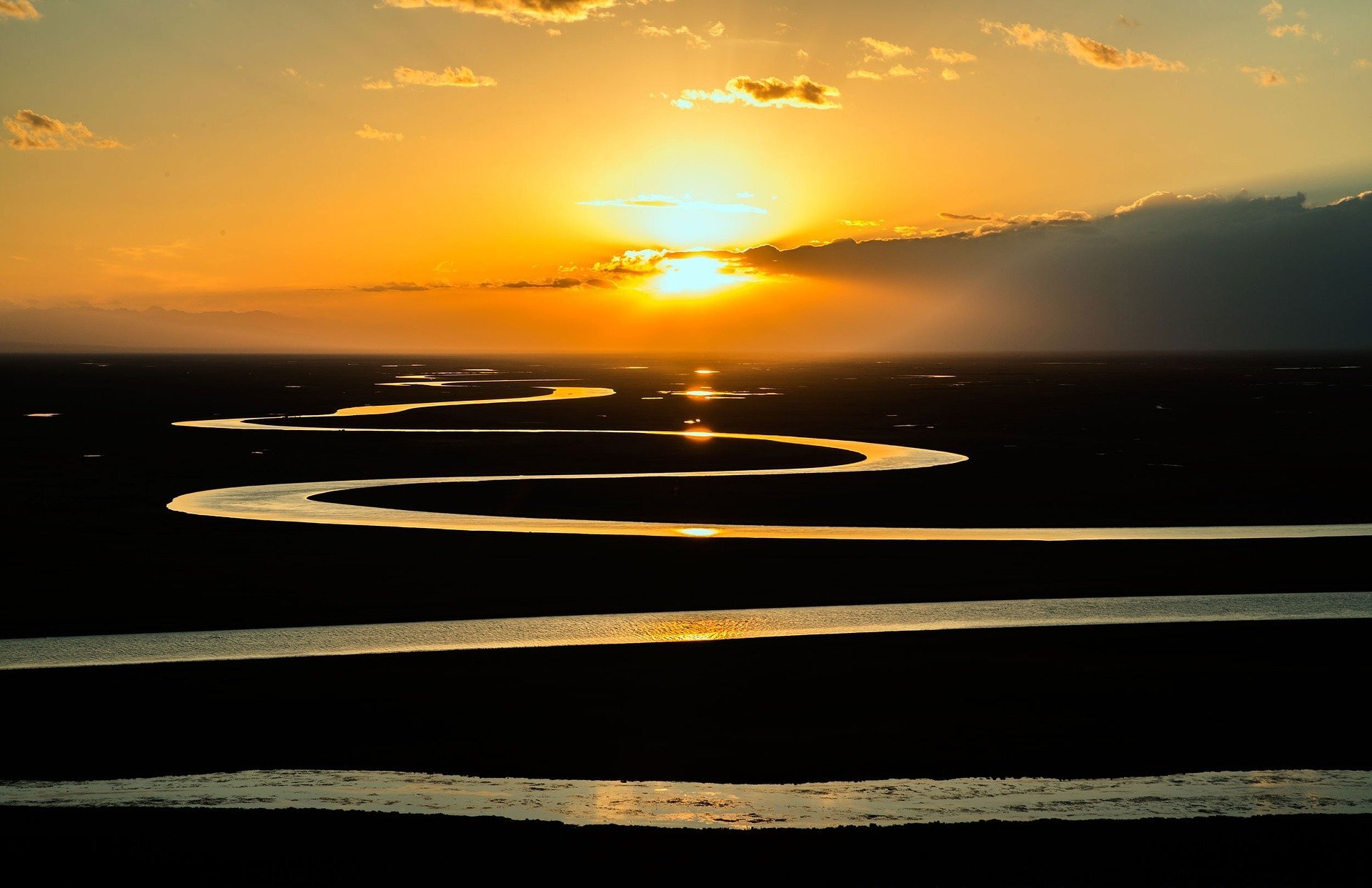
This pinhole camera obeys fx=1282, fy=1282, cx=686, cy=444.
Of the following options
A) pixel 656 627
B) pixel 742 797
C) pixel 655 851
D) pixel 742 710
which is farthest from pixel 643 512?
pixel 655 851

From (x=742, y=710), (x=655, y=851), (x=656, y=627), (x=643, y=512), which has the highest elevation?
(x=655, y=851)

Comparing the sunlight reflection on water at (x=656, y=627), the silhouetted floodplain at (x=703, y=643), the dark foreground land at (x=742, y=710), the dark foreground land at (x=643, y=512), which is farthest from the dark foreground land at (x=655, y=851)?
the dark foreground land at (x=643, y=512)

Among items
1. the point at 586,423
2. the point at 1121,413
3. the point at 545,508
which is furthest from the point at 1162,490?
the point at 1121,413

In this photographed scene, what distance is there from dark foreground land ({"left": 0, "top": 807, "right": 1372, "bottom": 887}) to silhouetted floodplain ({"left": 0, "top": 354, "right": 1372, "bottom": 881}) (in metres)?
0.13

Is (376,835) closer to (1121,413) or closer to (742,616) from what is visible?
(742,616)

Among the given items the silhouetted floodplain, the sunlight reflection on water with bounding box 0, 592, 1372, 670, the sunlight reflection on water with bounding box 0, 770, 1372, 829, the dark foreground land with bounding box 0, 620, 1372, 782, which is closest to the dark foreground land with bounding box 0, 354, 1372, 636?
the silhouetted floodplain

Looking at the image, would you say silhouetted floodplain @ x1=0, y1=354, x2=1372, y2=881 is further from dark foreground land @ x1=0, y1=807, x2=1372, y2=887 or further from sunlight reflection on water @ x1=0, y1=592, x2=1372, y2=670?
sunlight reflection on water @ x1=0, y1=592, x2=1372, y2=670

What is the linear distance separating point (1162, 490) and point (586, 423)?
94.6 feet

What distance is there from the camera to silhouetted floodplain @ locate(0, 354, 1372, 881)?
955 centimetres

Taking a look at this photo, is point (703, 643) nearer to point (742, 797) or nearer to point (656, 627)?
point (656, 627)

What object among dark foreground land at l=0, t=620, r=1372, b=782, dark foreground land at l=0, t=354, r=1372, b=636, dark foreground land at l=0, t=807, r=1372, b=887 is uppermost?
dark foreground land at l=0, t=807, r=1372, b=887

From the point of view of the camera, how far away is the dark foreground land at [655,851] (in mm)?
7105

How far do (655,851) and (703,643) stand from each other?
6.14 m

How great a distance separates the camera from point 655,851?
746 centimetres
